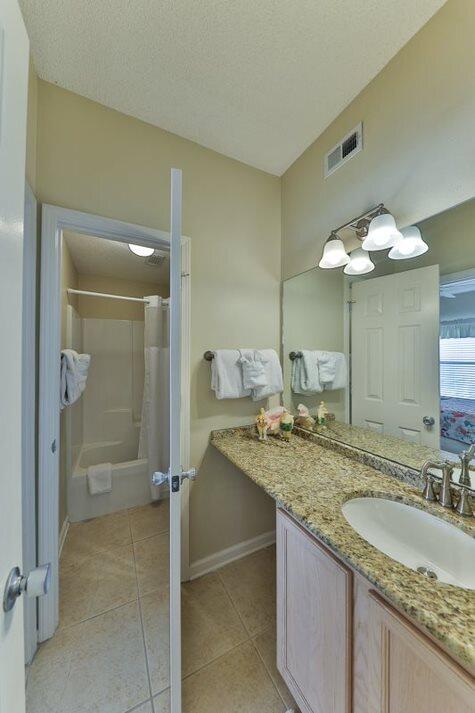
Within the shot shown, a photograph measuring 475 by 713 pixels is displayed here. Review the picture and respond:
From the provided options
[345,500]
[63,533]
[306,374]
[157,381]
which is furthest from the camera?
[157,381]

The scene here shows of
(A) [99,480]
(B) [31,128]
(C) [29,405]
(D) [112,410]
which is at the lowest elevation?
(A) [99,480]

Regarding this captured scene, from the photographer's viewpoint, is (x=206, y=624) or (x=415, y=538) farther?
(x=206, y=624)

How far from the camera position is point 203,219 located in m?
1.60

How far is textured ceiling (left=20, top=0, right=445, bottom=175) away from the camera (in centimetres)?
99

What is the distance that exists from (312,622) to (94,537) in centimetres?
170

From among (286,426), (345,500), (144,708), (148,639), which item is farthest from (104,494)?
(345,500)

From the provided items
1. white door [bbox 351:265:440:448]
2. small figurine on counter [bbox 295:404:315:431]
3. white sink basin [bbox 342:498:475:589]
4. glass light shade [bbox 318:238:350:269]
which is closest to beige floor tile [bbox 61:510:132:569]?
small figurine on counter [bbox 295:404:315:431]

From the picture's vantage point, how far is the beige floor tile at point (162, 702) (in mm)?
977

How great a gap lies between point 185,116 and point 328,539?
2.04 m

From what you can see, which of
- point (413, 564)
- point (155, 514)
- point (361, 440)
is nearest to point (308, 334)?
point (361, 440)

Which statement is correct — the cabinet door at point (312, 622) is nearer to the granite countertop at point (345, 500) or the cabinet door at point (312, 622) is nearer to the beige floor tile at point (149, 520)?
the granite countertop at point (345, 500)

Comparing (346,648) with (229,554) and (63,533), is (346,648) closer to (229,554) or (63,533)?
(229,554)

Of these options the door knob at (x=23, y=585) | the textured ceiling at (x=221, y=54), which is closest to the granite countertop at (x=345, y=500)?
the door knob at (x=23, y=585)

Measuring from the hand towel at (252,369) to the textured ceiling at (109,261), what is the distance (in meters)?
1.44
